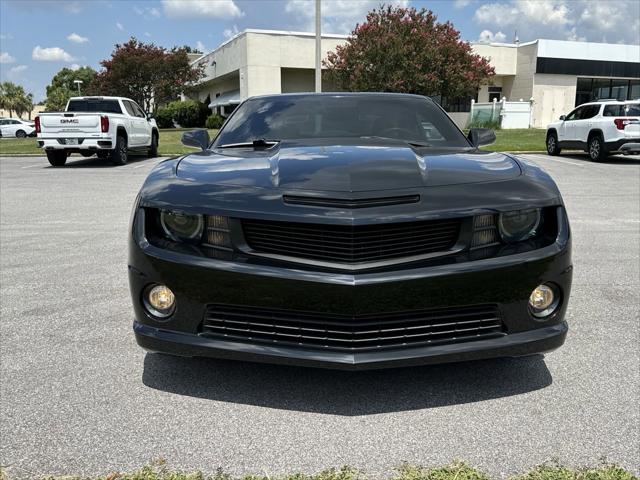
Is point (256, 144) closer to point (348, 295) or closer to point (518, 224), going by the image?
point (348, 295)

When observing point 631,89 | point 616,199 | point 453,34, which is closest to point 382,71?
point 453,34

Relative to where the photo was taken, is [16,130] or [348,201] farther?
[16,130]

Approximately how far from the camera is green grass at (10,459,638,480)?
214cm

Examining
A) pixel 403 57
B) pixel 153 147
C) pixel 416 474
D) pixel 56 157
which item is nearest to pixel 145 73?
pixel 403 57

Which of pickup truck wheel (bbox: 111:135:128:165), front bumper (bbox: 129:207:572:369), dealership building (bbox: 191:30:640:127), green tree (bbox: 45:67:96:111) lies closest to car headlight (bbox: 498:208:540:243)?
front bumper (bbox: 129:207:572:369)

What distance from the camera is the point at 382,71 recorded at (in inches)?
1218

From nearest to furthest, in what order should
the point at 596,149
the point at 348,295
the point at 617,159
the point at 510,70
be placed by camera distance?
the point at 348,295 → the point at 596,149 → the point at 617,159 → the point at 510,70

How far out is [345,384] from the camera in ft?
9.52

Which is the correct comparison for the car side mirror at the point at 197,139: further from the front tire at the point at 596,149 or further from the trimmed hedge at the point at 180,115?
the trimmed hedge at the point at 180,115

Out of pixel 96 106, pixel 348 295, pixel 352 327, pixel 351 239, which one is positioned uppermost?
pixel 96 106

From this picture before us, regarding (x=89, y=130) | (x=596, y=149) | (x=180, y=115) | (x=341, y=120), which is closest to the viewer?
(x=341, y=120)

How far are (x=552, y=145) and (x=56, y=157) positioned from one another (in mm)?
15415

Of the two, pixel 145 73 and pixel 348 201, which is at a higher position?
pixel 145 73

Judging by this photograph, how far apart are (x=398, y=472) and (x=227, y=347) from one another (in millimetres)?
916
